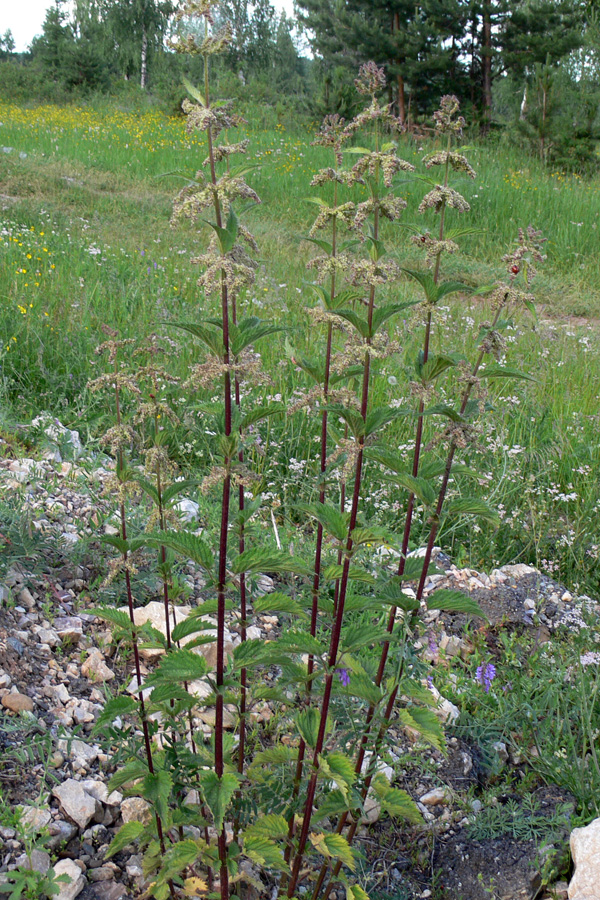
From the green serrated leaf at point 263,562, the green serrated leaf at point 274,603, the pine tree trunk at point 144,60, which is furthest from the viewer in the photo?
the pine tree trunk at point 144,60

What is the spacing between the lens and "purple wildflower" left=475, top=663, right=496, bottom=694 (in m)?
2.42

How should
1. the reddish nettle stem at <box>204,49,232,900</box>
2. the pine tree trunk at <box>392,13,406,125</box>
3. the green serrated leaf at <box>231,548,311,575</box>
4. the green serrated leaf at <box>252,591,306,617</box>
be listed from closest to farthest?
the reddish nettle stem at <box>204,49,232,900</box> → the green serrated leaf at <box>231,548,311,575</box> → the green serrated leaf at <box>252,591,306,617</box> → the pine tree trunk at <box>392,13,406,125</box>

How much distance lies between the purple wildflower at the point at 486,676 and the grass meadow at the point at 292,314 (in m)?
0.56

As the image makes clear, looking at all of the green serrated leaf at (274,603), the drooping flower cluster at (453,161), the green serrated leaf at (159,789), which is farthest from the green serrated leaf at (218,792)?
the drooping flower cluster at (453,161)

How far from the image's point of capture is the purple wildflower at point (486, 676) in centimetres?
242

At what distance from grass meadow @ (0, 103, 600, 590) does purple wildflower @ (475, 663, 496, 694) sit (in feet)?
1.84

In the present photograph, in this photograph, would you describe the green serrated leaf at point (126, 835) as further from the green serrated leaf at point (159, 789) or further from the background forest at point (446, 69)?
the background forest at point (446, 69)

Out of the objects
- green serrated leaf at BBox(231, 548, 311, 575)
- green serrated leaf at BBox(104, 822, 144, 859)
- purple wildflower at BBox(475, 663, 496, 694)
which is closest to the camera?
green serrated leaf at BBox(231, 548, 311, 575)

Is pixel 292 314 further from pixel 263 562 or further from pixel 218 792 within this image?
pixel 218 792

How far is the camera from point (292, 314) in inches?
231

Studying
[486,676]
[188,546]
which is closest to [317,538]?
[188,546]

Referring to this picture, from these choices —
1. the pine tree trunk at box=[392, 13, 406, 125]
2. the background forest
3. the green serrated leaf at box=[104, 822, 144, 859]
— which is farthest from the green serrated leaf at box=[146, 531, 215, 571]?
the pine tree trunk at box=[392, 13, 406, 125]

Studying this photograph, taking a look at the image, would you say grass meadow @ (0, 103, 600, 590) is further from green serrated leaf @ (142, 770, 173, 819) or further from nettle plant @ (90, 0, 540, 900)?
green serrated leaf @ (142, 770, 173, 819)

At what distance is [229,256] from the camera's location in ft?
4.08
